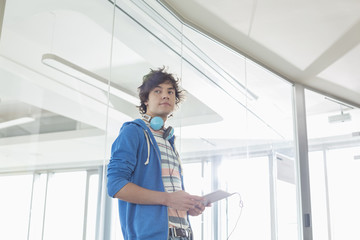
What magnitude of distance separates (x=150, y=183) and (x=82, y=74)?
2.38 feet

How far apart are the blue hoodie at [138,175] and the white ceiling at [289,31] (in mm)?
1543

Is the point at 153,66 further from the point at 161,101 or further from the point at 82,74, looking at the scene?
the point at 161,101

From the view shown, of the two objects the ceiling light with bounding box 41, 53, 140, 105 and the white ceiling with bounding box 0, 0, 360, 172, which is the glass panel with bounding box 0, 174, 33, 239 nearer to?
the white ceiling with bounding box 0, 0, 360, 172

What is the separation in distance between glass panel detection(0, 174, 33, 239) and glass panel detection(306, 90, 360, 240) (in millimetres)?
4041

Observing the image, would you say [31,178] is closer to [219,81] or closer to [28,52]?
[28,52]

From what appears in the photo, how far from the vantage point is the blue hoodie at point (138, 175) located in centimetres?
142

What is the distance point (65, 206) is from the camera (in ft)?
5.84

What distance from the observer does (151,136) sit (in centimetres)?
158

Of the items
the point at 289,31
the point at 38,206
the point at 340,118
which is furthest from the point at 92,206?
the point at 340,118

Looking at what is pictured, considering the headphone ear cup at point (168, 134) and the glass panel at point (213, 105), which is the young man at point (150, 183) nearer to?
the headphone ear cup at point (168, 134)

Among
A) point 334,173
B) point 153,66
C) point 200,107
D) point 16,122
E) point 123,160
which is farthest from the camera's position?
point 334,173

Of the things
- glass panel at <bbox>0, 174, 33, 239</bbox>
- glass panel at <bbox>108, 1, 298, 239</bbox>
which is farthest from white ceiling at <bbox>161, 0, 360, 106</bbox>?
glass panel at <bbox>0, 174, 33, 239</bbox>

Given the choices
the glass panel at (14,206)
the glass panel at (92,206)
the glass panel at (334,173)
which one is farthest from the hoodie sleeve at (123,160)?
the glass panel at (334,173)

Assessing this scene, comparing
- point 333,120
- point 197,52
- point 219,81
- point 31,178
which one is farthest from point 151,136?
point 333,120
